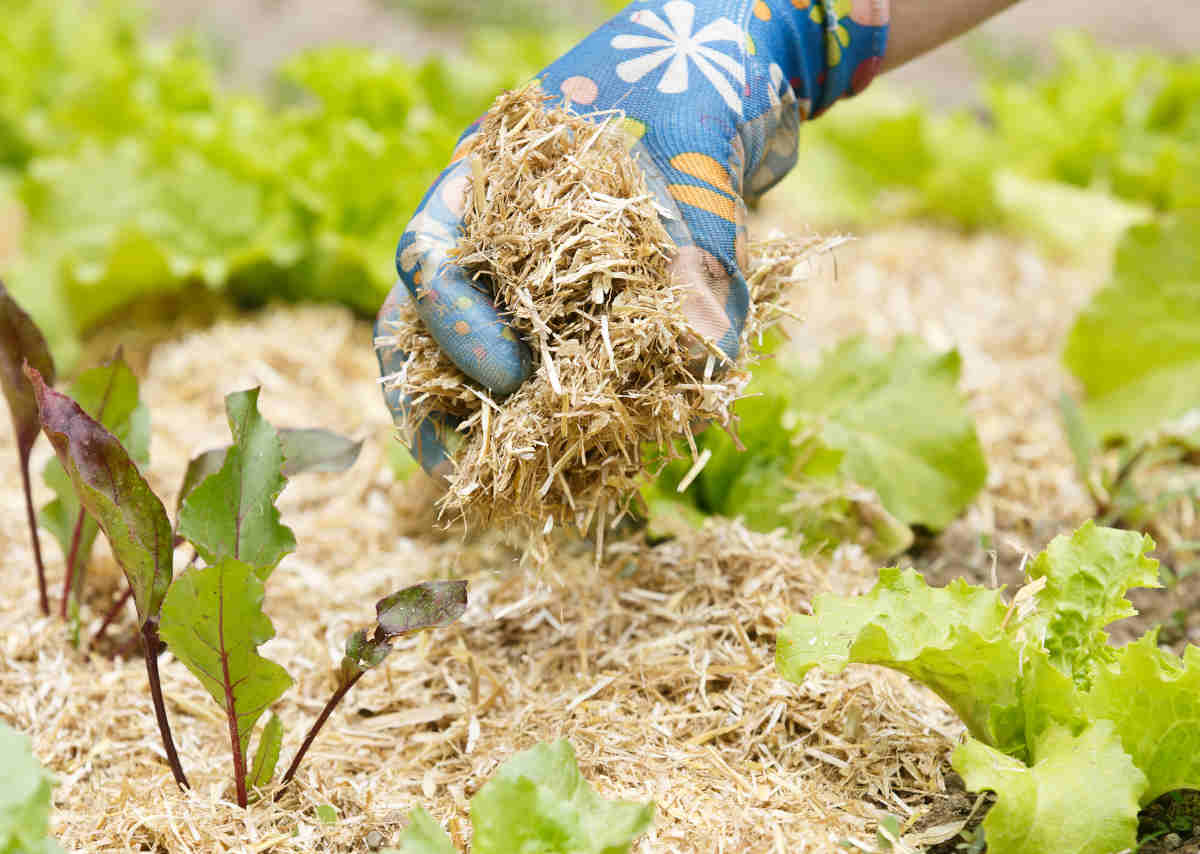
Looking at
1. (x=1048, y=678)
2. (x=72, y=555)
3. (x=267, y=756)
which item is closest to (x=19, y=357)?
(x=72, y=555)

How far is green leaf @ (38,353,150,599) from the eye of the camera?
1500 mm

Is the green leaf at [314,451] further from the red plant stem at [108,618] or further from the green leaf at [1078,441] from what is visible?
the green leaf at [1078,441]

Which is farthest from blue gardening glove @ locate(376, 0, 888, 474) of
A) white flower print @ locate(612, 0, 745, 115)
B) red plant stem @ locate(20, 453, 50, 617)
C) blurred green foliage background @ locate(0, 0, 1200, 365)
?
blurred green foliage background @ locate(0, 0, 1200, 365)

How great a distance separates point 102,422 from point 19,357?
0.47 feet

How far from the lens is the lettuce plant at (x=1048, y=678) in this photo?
1064 millimetres

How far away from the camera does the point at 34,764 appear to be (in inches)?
35.8

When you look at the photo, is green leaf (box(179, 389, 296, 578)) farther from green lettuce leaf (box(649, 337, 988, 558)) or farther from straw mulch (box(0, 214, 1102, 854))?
green lettuce leaf (box(649, 337, 988, 558))

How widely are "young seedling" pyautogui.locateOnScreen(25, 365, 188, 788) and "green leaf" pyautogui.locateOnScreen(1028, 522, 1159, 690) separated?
1.03m

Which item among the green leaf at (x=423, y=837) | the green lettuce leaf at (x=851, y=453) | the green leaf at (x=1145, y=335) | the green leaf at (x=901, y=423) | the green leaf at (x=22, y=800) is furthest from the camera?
the green leaf at (x=1145, y=335)

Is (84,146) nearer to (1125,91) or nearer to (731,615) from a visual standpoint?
(731,615)

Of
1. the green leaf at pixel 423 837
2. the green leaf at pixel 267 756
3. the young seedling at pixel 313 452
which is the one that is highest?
the young seedling at pixel 313 452

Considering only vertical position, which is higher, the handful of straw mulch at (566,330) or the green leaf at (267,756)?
the handful of straw mulch at (566,330)

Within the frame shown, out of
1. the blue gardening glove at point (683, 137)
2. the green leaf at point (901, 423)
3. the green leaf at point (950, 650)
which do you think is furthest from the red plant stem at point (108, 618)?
the green leaf at point (901, 423)

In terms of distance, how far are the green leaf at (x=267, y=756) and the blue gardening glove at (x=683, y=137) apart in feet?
1.27
